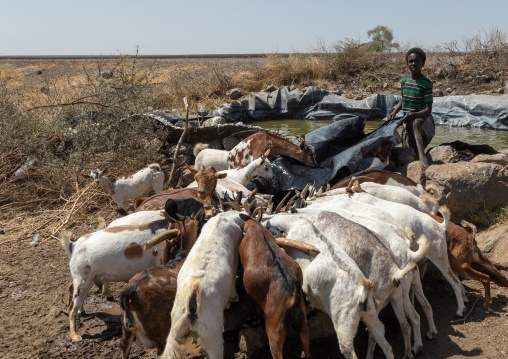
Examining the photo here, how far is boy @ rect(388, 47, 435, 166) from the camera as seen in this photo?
8.01 metres

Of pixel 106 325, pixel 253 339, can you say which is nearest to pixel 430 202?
pixel 253 339

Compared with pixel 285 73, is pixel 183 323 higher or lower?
lower

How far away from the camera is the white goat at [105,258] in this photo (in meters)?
4.69

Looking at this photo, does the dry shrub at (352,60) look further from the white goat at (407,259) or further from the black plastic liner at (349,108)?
the white goat at (407,259)

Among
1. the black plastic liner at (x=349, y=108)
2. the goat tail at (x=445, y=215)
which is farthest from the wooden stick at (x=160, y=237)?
the black plastic liner at (x=349, y=108)

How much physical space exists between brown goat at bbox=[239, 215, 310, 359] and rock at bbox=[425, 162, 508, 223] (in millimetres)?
3273

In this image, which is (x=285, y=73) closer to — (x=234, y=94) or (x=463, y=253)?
(x=234, y=94)

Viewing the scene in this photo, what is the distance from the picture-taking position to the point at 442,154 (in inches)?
318

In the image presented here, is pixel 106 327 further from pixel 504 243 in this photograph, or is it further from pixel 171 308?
pixel 504 243

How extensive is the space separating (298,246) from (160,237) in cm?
126

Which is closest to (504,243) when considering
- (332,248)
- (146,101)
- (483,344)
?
(483,344)

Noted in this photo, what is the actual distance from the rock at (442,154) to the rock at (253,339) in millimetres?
5146

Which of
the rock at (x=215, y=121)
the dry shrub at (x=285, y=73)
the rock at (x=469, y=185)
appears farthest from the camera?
the dry shrub at (x=285, y=73)

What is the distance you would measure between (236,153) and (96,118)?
9.69 feet
